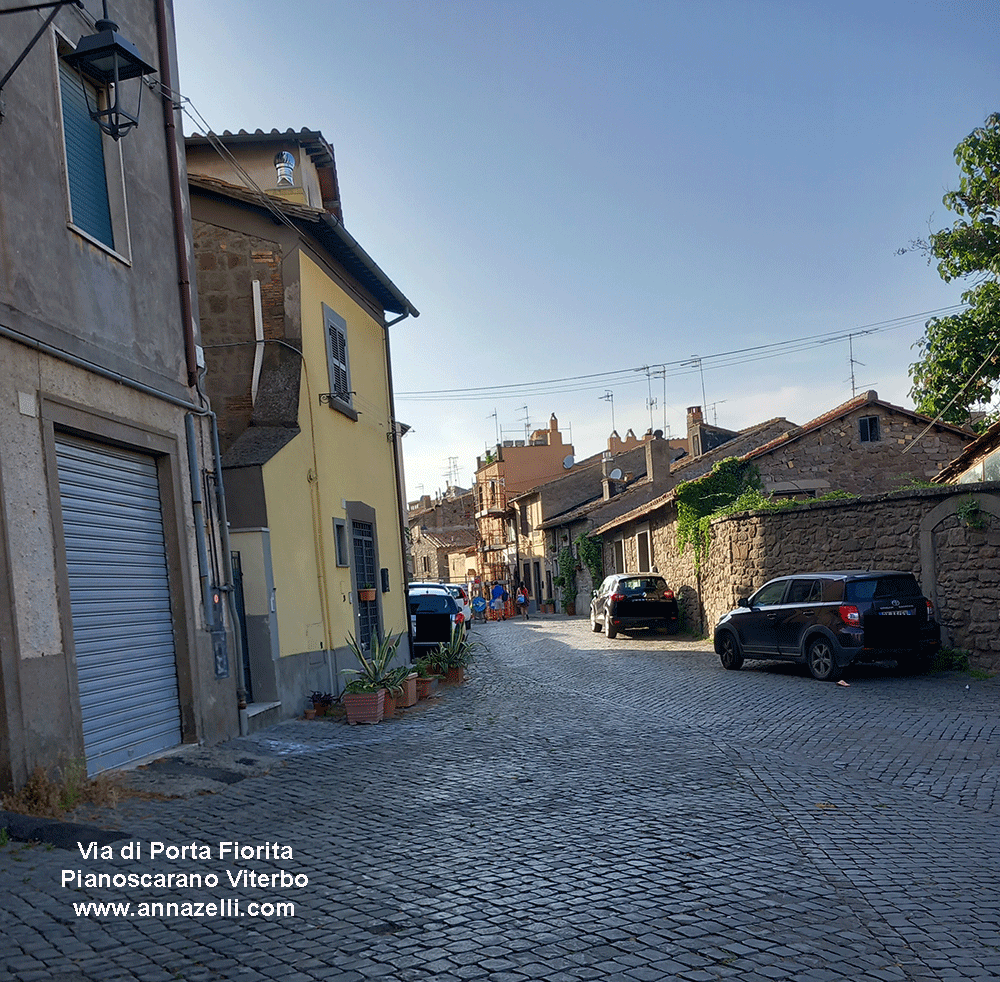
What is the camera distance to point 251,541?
37.3ft

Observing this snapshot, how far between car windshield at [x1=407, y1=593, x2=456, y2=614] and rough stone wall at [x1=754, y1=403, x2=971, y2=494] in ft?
32.0

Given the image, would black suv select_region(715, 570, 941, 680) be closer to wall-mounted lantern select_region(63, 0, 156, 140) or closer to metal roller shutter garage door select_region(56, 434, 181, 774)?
metal roller shutter garage door select_region(56, 434, 181, 774)

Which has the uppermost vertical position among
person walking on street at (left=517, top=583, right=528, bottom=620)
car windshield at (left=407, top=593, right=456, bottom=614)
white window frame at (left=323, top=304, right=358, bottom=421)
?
white window frame at (left=323, top=304, right=358, bottom=421)

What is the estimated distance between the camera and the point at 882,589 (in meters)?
13.9

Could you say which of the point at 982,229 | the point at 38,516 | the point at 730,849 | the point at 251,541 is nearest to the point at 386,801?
the point at 730,849

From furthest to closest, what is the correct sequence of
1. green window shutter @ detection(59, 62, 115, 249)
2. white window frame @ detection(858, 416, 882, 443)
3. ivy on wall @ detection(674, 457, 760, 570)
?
1. white window frame @ detection(858, 416, 882, 443)
2. ivy on wall @ detection(674, 457, 760, 570)
3. green window shutter @ detection(59, 62, 115, 249)

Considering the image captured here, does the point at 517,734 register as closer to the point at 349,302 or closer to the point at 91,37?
the point at 91,37

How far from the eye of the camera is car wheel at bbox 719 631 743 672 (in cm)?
1666

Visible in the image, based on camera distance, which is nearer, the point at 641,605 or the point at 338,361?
the point at 338,361

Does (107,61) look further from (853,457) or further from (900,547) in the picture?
(853,457)

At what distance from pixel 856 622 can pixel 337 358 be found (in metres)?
8.39

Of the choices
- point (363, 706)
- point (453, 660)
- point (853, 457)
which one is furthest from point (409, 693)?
point (853, 457)

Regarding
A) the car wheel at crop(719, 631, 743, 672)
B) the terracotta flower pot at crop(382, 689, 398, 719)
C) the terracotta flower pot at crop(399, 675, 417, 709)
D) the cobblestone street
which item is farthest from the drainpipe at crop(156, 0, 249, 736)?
the car wheel at crop(719, 631, 743, 672)

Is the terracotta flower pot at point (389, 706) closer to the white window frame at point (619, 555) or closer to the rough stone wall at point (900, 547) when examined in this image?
the rough stone wall at point (900, 547)
